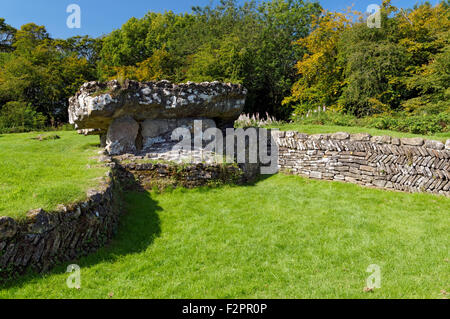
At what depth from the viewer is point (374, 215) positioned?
6.75 m

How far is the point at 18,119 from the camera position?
2292 centimetres

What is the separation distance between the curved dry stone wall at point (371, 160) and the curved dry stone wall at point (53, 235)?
688 cm

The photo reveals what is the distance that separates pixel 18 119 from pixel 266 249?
83.5 ft

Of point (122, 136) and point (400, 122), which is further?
point (400, 122)

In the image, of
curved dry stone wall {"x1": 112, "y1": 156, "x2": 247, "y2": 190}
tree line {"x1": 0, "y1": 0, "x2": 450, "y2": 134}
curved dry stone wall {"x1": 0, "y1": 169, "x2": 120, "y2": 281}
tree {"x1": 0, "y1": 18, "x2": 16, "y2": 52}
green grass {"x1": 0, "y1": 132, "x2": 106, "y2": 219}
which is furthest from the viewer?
tree {"x1": 0, "y1": 18, "x2": 16, "y2": 52}

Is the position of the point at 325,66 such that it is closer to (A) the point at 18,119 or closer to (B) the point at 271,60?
(B) the point at 271,60

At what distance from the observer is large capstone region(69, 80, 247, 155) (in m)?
8.74

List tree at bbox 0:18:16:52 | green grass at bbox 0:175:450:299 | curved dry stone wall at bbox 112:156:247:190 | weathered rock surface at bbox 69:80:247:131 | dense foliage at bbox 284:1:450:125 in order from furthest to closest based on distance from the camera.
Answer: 1. tree at bbox 0:18:16:52
2. dense foliage at bbox 284:1:450:125
3. weathered rock surface at bbox 69:80:247:131
4. curved dry stone wall at bbox 112:156:247:190
5. green grass at bbox 0:175:450:299

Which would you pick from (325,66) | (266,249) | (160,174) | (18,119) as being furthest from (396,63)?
(18,119)

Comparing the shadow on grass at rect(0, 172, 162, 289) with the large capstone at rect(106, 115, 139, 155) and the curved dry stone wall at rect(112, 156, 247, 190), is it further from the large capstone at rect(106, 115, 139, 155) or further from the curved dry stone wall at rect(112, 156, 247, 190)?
the large capstone at rect(106, 115, 139, 155)

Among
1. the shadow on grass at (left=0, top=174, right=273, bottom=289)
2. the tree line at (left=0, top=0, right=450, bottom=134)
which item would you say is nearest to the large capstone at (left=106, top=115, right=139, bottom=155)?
the shadow on grass at (left=0, top=174, right=273, bottom=289)

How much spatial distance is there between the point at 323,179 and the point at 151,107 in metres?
6.34

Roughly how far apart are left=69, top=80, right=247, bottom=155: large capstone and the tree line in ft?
32.3
